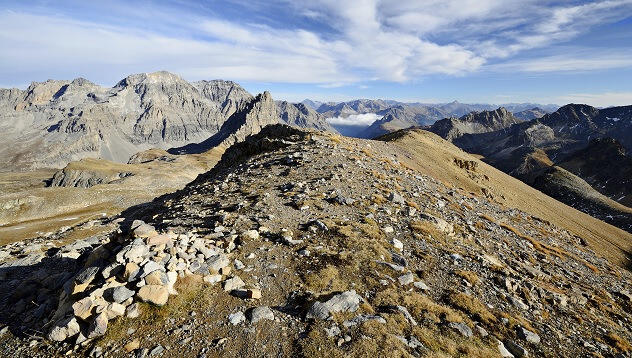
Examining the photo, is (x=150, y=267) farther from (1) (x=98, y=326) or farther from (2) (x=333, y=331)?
(2) (x=333, y=331)

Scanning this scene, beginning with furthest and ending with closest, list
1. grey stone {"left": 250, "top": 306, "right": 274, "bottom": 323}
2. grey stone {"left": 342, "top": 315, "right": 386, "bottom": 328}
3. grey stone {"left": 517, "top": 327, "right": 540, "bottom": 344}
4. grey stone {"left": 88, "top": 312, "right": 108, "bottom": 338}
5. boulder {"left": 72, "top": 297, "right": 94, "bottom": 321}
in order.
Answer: grey stone {"left": 517, "top": 327, "right": 540, "bottom": 344} < grey stone {"left": 250, "top": 306, "right": 274, "bottom": 323} < grey stone {"left": 342, "top": 315, "right": 386, "bottom": 328} < boulder {"left": 72, "top": 297, "right": 94, "bottom": 321} < grey stone {"left": 88, "top": 312, "right": 108, "bottom": 338}

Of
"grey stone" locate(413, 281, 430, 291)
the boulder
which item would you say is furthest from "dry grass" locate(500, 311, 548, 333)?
the boulder

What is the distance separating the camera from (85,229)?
40.7 m

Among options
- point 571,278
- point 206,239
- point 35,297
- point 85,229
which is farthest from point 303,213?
point 85,229

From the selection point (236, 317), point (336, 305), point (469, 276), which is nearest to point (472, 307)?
point (469, 276)

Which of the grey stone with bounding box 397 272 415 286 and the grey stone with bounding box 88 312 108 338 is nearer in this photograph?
the grey stone with bounding box 88 312 108 338

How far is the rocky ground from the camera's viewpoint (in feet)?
37.1

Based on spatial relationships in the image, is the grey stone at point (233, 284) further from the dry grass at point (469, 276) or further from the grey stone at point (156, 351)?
the dry grass at point (469, 276)

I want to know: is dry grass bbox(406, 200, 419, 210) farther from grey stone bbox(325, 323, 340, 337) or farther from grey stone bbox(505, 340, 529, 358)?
grey stone bbox(325, 323, 340, 337)

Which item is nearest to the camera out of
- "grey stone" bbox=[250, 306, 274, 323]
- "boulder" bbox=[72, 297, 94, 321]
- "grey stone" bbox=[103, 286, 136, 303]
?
"boulder" bbox=[72, 297, 94, 321]

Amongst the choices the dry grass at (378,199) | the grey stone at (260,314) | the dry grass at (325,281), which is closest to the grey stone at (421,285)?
the dry grass at (325,281)

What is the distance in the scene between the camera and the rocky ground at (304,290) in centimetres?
1130

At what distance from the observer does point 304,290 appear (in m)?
14.2

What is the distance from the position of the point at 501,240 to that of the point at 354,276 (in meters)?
18.7
